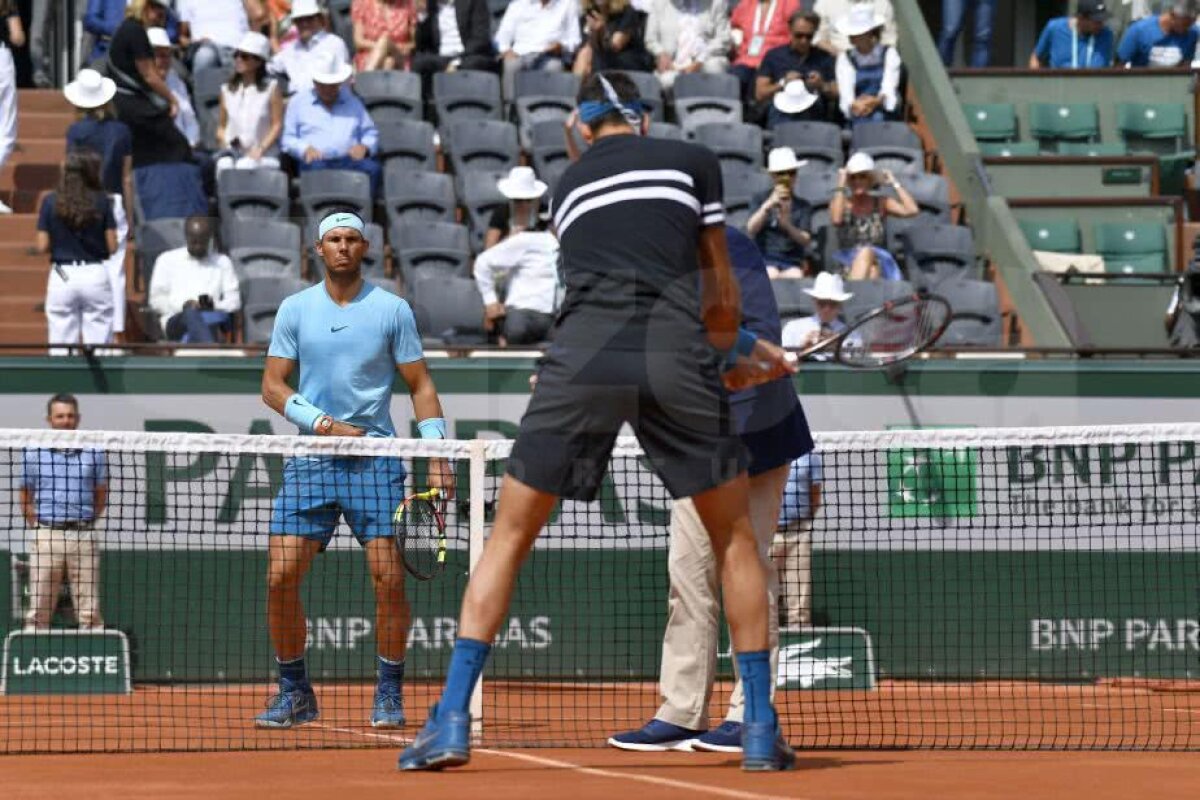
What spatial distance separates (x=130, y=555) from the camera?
12.4 m

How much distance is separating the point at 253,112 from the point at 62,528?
476 centimetres

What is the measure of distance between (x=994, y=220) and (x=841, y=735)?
23.8 ft

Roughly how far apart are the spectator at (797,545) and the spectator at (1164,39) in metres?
7.97

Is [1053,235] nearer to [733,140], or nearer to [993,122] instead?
[993,122]

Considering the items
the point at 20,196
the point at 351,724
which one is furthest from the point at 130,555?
the point at 20,196

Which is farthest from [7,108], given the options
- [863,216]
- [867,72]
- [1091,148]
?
[1091,148]

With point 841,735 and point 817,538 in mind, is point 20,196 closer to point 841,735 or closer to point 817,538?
point 817,538

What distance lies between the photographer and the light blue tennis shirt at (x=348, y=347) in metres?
8.95

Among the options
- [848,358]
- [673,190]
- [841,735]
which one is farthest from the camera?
[848,358]

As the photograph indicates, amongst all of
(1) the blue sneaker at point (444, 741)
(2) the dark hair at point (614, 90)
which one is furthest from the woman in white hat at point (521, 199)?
(1) the blue sneaker at point (444, 741)

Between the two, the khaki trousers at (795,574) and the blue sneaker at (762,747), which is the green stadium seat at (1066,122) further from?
the blue sneaker at (762,747)

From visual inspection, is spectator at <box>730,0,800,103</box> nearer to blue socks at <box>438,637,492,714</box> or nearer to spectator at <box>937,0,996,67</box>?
spectator at <box>937,0,996,67</box>

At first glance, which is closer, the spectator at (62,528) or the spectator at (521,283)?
the spectator at (62,528)

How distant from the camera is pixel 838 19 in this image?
18094 millimetres
